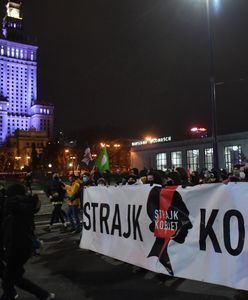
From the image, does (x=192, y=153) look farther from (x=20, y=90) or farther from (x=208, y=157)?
(x=20, y=90)

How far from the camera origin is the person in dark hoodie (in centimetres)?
550

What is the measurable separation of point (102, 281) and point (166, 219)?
1.58 meters

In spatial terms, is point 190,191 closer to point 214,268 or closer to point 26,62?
point 214,268

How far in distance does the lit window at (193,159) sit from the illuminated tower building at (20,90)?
105295mm

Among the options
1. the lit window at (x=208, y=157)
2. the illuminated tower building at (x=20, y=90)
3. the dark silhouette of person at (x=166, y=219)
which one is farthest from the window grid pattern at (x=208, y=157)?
the illuminated tower building at (x=20, y=90)

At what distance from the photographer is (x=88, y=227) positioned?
30.0 feet

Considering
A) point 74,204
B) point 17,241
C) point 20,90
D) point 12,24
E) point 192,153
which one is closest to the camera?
point 17,241

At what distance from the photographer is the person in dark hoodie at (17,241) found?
5504mm

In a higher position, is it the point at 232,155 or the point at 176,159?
the point at 176,159

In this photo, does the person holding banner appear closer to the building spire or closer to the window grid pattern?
the window grid pattern

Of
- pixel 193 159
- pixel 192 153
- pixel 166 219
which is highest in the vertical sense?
pixel 192 153

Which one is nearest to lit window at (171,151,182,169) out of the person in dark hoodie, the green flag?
the green flag

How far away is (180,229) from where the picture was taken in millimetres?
6484

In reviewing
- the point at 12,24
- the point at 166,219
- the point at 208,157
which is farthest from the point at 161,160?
the point at 12,24
